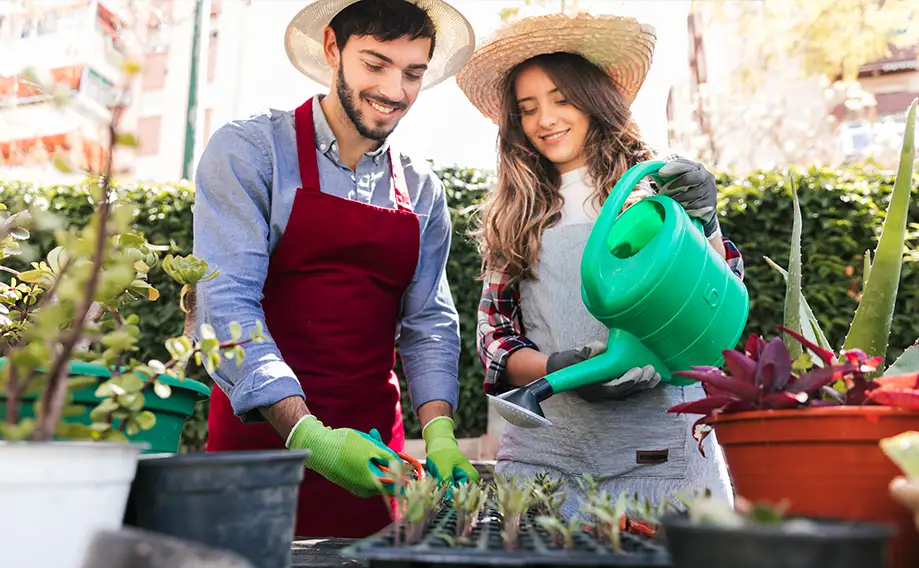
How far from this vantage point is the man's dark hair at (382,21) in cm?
160

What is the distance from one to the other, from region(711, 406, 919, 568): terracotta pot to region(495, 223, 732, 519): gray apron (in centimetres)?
71

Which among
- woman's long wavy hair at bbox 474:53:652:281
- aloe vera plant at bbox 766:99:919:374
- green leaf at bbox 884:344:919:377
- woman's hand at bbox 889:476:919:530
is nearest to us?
woman's hand at bbox 889:476:919:530

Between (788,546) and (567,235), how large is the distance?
48.0 inches

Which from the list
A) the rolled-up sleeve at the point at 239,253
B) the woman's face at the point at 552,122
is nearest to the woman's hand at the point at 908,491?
the rolled-up sleeve at the point at 239,253

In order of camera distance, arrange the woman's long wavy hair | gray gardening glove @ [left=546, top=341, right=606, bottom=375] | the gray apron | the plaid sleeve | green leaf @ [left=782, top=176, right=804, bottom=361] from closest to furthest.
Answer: green leaf @ [left=782, top=176, right=804, bottom=361] < gray gardening glove @ [left=546, top=341, right=606, bottom=375] < the gray apron < the plaid sleeve < the woman's long wavy hair

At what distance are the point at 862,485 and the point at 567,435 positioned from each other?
86 centimetres

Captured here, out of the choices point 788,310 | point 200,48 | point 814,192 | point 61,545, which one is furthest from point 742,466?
point 200,48

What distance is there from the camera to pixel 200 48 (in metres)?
5.38

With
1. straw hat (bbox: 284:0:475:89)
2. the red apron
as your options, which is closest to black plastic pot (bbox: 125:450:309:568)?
the red apron

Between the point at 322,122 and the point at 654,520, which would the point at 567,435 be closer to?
the point at 654,520

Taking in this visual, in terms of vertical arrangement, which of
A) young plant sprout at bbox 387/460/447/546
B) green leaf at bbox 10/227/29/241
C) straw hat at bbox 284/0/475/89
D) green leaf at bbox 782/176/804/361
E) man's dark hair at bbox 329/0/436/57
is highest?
straw hat at bbox 284/0/475/89

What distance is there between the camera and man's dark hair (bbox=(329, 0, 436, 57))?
1603mm

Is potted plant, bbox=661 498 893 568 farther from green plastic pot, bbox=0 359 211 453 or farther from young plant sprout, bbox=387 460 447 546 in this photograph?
green plastic pot, bbox=0 359 211 453

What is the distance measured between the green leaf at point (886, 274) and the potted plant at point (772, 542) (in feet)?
1.89
